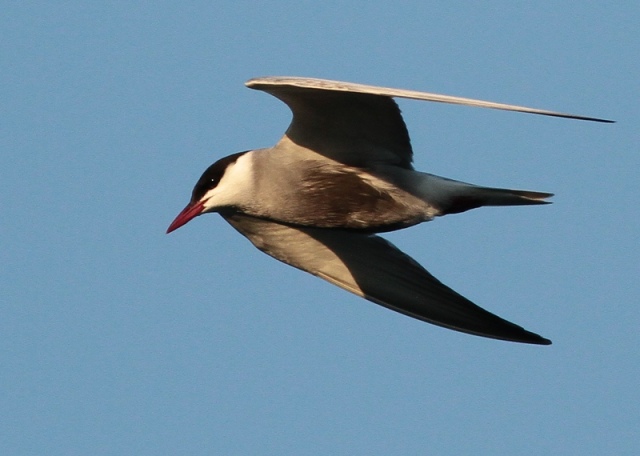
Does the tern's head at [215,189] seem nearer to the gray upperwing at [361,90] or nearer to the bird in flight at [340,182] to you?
the bird in flight at [340,182]

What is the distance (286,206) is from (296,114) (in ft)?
2.33

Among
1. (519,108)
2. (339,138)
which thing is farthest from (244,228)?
(519,108)

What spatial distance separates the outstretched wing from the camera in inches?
306

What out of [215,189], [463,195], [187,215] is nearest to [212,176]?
[215,189]

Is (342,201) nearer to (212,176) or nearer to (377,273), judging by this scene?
(212,176)

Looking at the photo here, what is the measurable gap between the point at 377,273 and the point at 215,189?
5.67 feet

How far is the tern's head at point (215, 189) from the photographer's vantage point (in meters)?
8.40

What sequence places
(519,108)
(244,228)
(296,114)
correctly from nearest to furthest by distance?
(519,108)
(296,114)
(244,228)

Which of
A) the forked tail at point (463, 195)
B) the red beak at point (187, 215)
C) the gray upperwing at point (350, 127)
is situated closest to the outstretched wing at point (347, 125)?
the gray upperwing at point (350, 127)

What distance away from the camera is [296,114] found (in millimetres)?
8055

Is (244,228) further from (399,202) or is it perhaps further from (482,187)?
(482,187)

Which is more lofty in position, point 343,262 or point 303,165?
point 303,165

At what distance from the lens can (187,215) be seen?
8.55 meters

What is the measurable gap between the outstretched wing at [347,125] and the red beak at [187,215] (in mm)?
896
